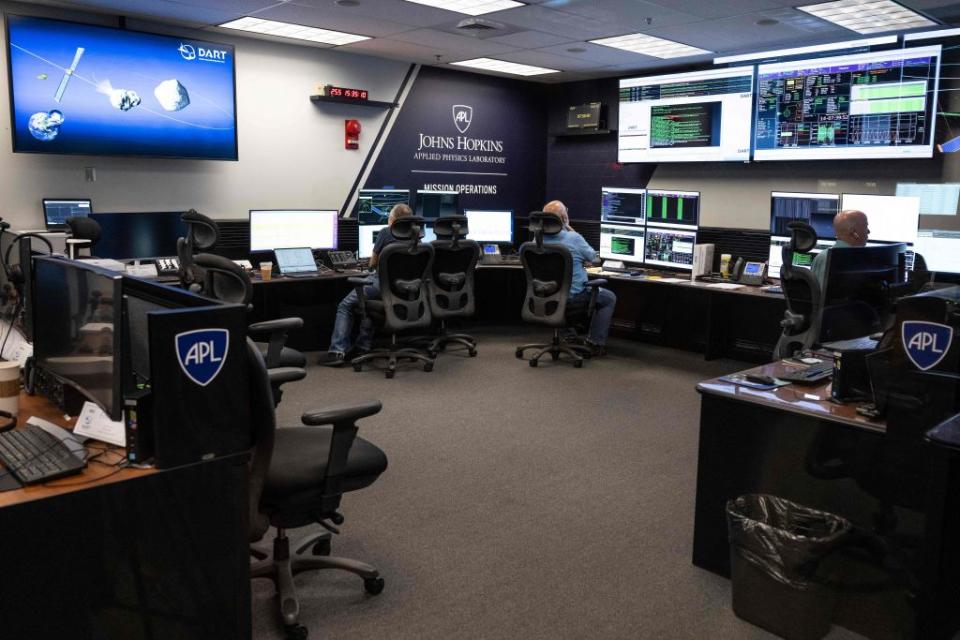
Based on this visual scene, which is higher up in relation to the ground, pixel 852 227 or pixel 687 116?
pixel 687 116

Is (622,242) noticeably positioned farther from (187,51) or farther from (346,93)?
(187,51)

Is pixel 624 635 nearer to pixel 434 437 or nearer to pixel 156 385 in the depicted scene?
pixel 156 385

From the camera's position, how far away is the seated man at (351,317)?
229 inches

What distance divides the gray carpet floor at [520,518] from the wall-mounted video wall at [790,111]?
6.96 ft

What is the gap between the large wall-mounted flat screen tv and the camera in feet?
16.0

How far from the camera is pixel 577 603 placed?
8.32 feet

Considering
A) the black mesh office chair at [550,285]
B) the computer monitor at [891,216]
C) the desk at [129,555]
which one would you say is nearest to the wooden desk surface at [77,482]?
Result: the desk at [129,555]

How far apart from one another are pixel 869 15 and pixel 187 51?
4611 mm

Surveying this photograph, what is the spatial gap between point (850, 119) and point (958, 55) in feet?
2.40

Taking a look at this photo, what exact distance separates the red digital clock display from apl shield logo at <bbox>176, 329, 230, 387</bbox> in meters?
5.07

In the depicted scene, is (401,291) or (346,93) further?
(346,93)

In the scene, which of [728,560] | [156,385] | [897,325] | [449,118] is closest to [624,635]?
[728,560]

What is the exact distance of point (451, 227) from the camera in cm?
576

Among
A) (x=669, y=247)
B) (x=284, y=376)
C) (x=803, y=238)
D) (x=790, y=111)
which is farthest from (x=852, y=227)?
(x=284, y=376)
